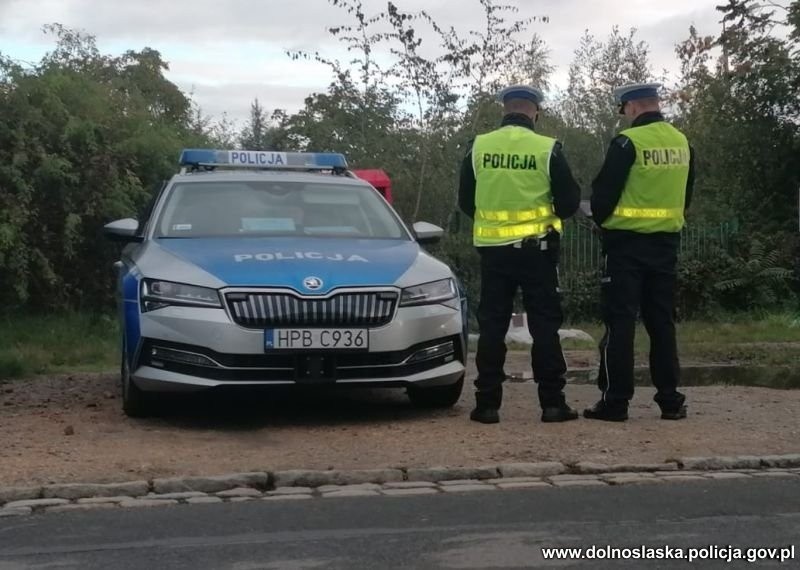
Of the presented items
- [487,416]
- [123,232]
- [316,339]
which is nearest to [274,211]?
[123,232]

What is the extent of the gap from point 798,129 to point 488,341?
47.1 feet

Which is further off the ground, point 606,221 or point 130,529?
point 606,221

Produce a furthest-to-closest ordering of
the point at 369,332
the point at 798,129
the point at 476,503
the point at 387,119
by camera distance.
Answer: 1. the point at 798,129
2. the point at 387,119
3. the point at 369,332
4. the point at 476,503

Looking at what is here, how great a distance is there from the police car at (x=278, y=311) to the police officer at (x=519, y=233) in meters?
0.26

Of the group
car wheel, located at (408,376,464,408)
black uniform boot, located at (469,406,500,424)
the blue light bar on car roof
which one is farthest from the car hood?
the blue light bar on car roof

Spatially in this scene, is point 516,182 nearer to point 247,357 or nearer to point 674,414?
point 674,414

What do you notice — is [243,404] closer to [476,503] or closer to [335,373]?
[335,373]

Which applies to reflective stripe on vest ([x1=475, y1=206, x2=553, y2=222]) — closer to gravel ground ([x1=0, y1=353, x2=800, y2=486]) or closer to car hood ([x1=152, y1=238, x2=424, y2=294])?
car hood ([x1=152, y1=238, x2=424, y2=294])

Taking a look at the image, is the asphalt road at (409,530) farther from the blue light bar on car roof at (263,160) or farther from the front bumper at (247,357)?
the blue light bar on car roof at (263,160)

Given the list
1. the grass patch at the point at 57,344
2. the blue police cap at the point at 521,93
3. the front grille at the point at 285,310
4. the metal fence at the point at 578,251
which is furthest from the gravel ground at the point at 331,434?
the metal fence at the point at 578,251

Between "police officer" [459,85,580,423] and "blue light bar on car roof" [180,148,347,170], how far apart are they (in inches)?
83.6

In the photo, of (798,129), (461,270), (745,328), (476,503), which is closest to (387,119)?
(461,270)

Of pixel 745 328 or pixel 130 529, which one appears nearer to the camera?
pixel 130 529

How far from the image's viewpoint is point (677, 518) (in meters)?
5.15
